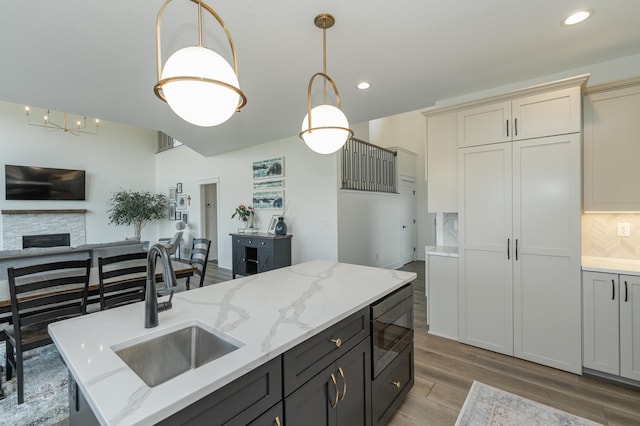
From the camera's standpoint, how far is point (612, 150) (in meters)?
2.28

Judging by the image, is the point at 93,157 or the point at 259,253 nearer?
the point at 259,253

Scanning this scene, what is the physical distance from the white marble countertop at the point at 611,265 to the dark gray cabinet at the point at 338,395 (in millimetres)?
2012

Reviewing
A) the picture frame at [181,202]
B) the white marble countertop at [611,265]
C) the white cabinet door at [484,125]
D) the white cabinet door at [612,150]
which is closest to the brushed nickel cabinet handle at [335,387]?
the white marble countertop at [611,265]

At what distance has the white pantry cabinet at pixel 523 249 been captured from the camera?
7.45 ft

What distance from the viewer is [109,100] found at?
3.18 meters

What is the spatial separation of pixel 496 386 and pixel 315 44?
2.94m

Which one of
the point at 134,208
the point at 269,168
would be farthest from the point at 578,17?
the point at 134,208

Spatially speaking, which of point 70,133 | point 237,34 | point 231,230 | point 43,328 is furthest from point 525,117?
point 70,133

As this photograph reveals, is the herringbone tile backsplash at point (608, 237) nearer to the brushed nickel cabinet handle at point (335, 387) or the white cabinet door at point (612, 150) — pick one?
the white cabinet door at point (612, 150)

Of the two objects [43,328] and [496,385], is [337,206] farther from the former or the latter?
[43,328]

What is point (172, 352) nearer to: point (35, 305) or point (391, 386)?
point (391, 386)

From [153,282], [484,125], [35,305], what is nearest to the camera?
[153,282]

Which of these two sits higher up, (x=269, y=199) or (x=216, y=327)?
(x=269, y=199)

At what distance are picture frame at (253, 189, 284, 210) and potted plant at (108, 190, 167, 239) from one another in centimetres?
414
